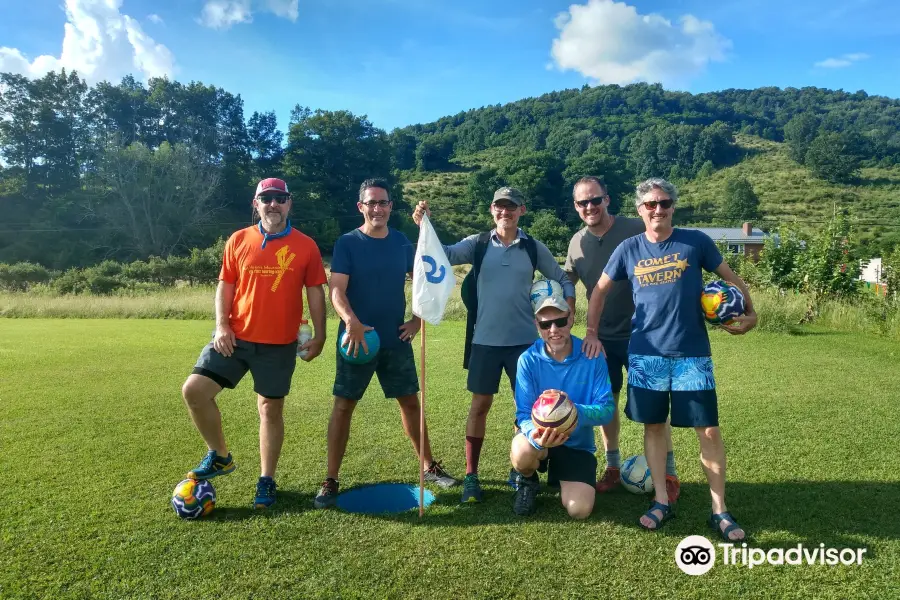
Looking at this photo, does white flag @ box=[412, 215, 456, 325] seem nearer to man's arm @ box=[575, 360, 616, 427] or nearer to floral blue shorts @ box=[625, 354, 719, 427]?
man's arm @ box=[575, 360, 616, 427]

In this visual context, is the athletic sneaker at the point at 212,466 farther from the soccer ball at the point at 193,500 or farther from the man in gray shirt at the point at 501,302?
the man in gray shirt at the point at 501,302

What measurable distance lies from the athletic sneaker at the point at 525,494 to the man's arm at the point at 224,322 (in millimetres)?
2326


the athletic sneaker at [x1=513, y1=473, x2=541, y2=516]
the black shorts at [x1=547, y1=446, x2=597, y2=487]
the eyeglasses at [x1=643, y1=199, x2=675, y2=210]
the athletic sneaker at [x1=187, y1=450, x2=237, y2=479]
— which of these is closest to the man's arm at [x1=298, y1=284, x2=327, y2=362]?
the athletic sneaker at [x1=187, y1=450, x2=237, y2=479]

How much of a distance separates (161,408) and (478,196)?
230 ft

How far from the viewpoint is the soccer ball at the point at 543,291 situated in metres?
4.15

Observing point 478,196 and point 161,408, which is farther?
point 478,196

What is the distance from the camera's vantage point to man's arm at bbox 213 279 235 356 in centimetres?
427

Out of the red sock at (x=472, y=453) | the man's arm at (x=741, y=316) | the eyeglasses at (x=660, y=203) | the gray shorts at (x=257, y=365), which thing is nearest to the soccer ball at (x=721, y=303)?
the man's arm at (x=741, y=316)

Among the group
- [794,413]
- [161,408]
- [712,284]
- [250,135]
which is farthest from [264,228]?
[250,135]

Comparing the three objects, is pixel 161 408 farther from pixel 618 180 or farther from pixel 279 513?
pixel 618 180

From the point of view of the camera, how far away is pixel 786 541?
371 cm

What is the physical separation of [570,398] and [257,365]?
2.29 metres

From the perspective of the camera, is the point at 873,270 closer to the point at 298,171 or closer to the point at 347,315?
the point at 347,315

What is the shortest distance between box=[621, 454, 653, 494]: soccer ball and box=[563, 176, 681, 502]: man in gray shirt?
0.15 metres
